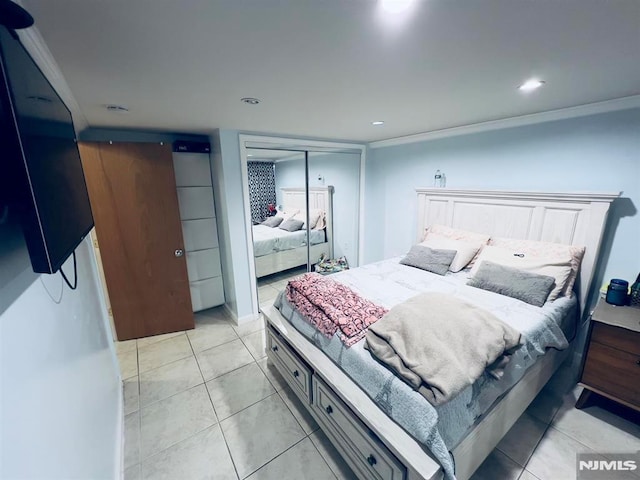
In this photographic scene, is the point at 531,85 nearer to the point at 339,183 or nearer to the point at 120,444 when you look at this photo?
the point at 339,183

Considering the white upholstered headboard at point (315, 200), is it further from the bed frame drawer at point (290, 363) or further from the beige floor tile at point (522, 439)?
the beige floor tile at point (522, 439)

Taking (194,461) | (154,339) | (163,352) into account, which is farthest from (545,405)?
(154,339)

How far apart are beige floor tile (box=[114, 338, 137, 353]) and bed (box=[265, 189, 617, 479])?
161 centimetres

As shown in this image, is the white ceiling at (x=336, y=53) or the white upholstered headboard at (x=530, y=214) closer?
the white ceiling at (x=336, y=53)

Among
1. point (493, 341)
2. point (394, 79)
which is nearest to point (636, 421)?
point (493, 341)

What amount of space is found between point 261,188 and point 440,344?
113 inches

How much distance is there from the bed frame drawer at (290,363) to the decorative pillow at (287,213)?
2.00 m

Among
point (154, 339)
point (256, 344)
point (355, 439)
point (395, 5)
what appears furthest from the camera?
point (154, 339)

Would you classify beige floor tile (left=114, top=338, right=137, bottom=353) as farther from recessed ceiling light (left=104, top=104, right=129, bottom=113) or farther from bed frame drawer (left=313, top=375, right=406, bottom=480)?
recessed ceiling light (left=104, top=104, right=129, bottom=113)

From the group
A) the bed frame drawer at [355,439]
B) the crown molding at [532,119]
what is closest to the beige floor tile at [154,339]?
the bed frame drawer at [355,439]

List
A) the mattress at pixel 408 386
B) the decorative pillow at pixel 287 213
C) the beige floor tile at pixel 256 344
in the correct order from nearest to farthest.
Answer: the mattress at pixel 408 386, the beige floor tile at pixel 256 344, the decorative pillow at pixel 287 213

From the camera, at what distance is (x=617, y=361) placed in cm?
172

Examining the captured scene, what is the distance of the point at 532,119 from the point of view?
2328 mm

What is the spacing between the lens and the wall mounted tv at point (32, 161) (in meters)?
0.59
